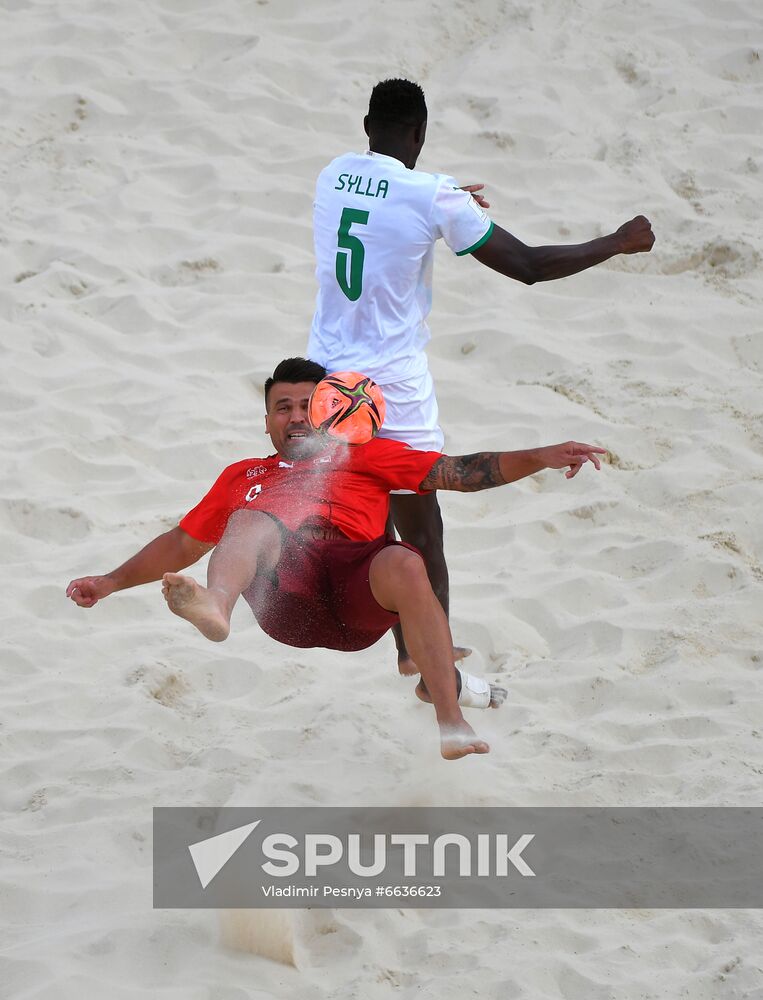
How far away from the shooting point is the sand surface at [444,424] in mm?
3436

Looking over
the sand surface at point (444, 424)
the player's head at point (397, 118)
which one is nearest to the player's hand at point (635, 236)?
the player's head at point (397, 118)

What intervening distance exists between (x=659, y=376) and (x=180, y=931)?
329cm

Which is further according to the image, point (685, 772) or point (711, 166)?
point (711, 166)

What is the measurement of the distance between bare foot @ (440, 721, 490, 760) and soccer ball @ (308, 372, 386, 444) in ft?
2.59

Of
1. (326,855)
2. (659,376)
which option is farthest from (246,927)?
(659,376)

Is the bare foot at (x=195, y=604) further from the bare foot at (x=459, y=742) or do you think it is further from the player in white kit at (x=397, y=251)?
the player in white kit at (x=397, y=251)

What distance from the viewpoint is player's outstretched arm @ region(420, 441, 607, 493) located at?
10.9 feet

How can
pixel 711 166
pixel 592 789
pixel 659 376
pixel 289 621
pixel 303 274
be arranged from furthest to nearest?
pixel 711 166
pixel 303 274
pixel 659 376
pixel 592 789
pixel 289 621

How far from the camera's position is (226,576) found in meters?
3.42

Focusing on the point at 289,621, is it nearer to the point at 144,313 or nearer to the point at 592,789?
the point at 592,789

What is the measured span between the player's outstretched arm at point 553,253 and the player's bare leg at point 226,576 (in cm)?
95

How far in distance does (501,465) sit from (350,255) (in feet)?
2.64

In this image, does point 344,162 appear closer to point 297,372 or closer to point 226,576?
point 297,372

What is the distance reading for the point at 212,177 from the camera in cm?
677
